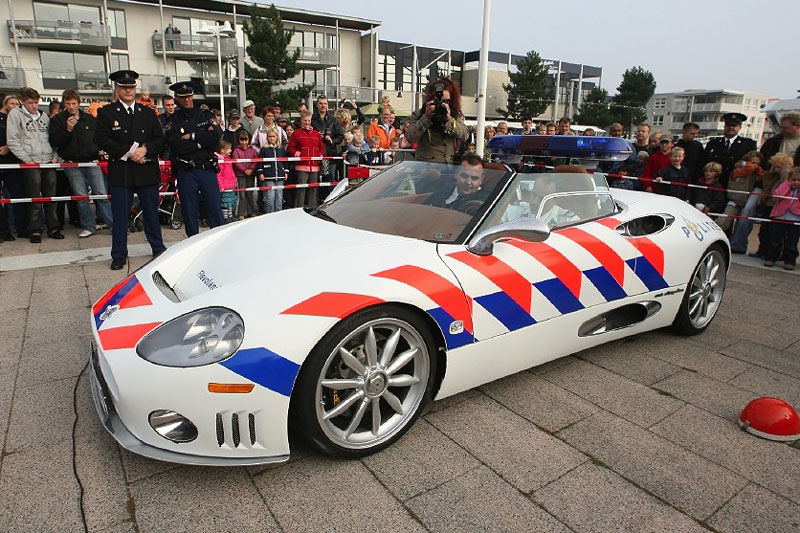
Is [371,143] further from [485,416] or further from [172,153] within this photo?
[485,416]

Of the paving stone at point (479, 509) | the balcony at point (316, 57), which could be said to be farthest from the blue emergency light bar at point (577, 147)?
the balcony at point (316, 57)

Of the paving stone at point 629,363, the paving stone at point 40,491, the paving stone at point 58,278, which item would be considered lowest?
the paving stone at point 629,363

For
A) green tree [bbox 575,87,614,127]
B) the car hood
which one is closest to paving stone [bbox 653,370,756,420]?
the car hood

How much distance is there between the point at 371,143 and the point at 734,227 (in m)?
6.01

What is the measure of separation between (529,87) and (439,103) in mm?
56161

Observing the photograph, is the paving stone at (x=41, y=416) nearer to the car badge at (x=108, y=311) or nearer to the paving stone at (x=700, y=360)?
the car badge at (x=108, y=311)

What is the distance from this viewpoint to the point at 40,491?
7.34 ft

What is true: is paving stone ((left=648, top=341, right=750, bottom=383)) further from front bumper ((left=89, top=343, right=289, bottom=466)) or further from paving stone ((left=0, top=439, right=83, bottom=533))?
paving stone ((left=0, top=439, right=83, bottom=533))

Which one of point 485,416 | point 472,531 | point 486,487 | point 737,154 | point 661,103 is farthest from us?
point 661,103

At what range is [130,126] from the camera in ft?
18.8

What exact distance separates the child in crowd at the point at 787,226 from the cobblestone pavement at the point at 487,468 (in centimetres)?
370

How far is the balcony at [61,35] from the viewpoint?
1314 inches

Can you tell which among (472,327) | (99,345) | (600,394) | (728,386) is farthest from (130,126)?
(728,386)

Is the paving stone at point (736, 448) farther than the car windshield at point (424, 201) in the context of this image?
No
